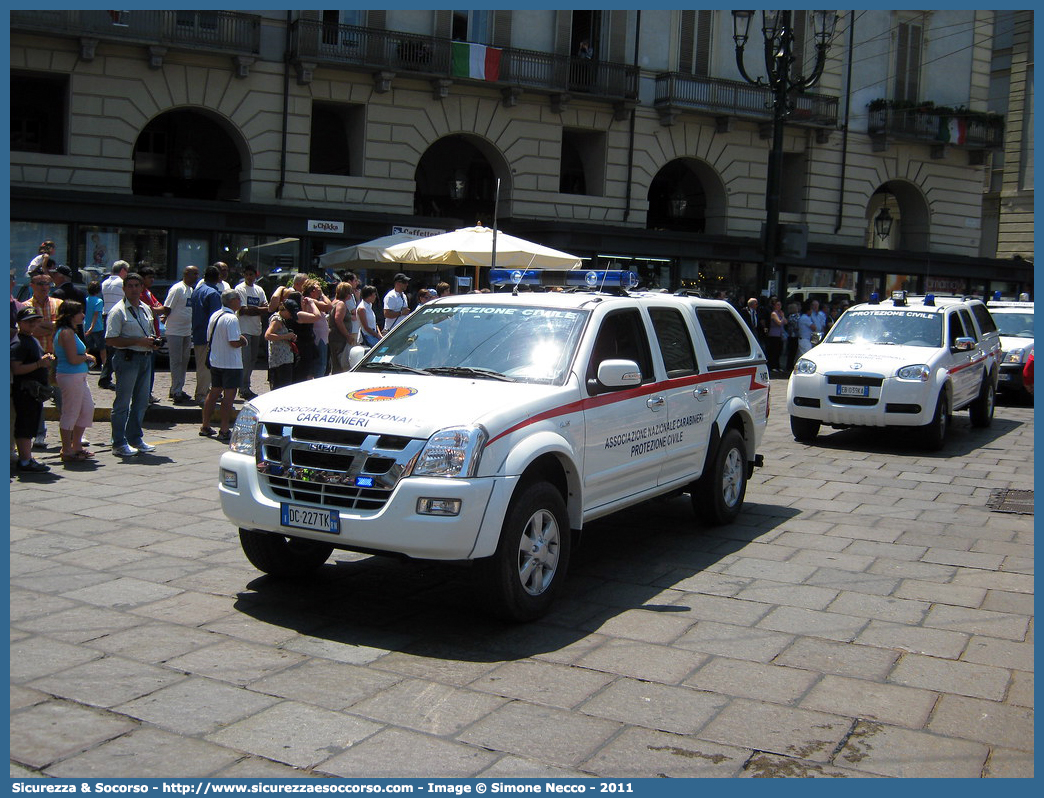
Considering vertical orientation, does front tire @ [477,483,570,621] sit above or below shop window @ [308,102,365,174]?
below

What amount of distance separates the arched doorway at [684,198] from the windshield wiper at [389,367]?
25.2m

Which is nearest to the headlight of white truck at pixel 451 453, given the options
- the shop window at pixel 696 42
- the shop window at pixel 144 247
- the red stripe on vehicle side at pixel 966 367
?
the red stripe on vehicle side at pixel 966 367

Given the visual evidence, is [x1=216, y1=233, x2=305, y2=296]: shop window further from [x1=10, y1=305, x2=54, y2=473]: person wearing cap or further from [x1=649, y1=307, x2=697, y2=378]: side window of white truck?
[x1=649, y1=307, x2=697, y2=378]: side window of white truck

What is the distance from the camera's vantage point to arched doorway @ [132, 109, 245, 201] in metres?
25.1

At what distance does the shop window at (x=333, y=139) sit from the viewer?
26469mm

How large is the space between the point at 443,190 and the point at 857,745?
25.4 metres

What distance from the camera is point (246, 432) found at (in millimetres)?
6250

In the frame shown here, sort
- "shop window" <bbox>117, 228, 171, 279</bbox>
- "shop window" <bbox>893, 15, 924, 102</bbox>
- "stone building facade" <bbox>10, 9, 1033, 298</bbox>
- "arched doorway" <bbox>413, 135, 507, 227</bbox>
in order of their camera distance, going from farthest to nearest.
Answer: "shop window" <bbox>893, 15, 924, 102</bbox>, "arched doorway" <bbox>413, 135, 507, 227</bbox>, "shop window" <bbox>117, 228, 171, 279</bbox>, "stone building facade" <bbox>10, 9, 1033, 298</bbox>

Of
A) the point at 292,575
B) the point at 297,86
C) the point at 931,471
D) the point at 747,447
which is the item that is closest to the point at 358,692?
the point at 292,575

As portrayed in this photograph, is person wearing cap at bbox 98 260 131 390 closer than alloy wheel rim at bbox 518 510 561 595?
No

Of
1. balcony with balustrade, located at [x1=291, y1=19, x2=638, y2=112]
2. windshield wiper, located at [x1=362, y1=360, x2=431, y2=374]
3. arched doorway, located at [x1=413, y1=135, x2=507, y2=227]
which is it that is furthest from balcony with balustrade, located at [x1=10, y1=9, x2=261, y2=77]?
windshield wiper, located at [x1=362, y1=360, x2=431, y2=374]

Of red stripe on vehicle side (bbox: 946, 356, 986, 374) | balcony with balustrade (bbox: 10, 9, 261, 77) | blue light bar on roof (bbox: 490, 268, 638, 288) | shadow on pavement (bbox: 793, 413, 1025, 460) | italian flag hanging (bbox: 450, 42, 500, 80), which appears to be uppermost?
italian flag hanging (bbox: 450, 42, 500, 80)

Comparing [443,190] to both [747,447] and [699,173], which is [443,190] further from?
[747,447]

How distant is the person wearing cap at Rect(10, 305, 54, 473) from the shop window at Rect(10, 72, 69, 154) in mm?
15263
